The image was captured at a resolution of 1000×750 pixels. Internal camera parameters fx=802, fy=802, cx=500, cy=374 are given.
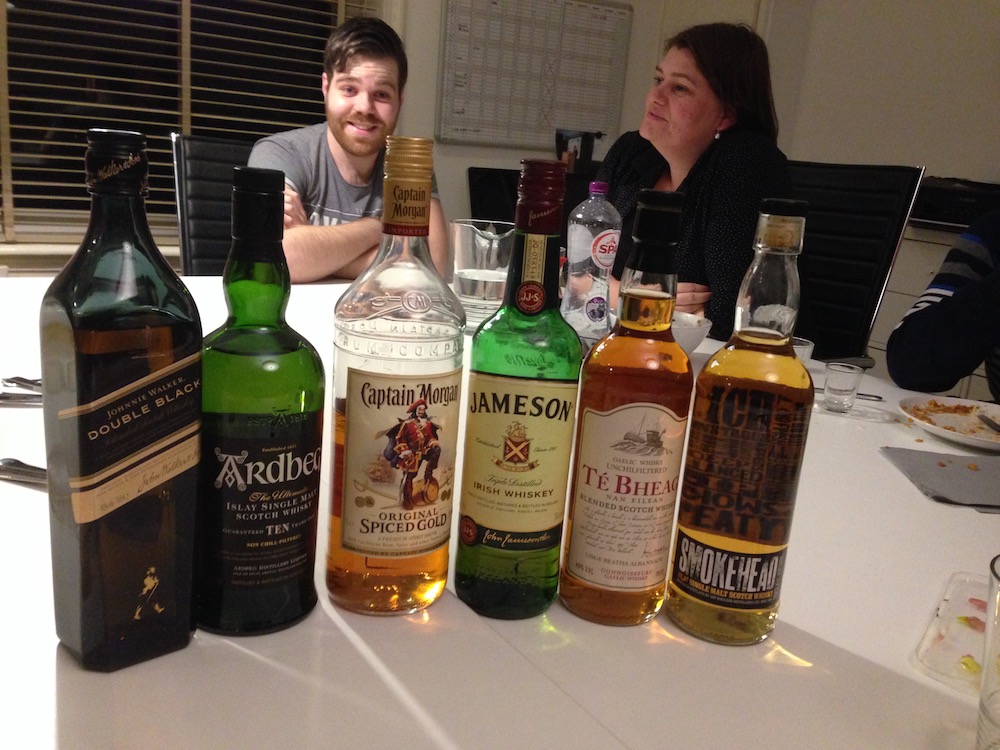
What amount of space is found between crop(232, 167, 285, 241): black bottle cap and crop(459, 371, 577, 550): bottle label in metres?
0.15

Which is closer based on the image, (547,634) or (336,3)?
(547,634)

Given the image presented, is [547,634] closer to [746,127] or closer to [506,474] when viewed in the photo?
[506,474]

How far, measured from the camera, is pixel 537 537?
51 cm

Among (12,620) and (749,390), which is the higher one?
(749,390)

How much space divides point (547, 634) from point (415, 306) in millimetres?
231

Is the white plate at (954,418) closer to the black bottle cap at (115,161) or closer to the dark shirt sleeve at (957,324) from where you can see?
the dark shirt sleeve at (957,324)

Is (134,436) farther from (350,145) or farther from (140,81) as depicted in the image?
(140,81)

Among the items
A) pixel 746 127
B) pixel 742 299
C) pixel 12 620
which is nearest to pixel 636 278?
pixel 742 299

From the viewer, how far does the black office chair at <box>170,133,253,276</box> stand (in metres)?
2.00

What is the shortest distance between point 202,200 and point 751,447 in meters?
1.84

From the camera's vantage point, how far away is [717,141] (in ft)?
6.38

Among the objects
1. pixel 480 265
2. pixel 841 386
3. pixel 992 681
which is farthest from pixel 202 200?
pixel 992 681

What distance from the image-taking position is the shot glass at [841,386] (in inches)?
43.2

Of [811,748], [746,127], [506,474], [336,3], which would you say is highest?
[336,3]
